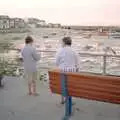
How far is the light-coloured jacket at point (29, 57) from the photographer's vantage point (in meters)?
6.26

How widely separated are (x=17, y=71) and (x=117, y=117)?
3.84 metres

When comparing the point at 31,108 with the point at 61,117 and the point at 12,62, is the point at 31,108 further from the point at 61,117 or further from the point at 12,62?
the point at 12,62

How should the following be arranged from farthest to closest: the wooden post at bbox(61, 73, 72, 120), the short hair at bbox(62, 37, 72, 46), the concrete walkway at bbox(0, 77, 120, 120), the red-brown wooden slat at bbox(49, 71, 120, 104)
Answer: the short hair at bbox(62, 37, 72, 46), the concrete walkway at bbox(0, 77, 120, 120), the wooden post at bbox(61, 73, 72, 120), the red-brown wooden slat at bbox(49, 71, 120, 104)

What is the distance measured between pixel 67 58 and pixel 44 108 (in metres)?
0.98

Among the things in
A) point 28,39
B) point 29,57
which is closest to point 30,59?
point 29,57

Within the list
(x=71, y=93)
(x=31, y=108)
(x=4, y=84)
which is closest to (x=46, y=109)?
(x=31, y=108)

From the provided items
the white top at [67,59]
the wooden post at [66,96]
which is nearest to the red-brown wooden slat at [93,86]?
the wooden post at [66,96]

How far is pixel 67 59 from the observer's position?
5.39m

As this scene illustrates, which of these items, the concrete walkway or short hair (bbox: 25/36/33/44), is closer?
the concrete walkway

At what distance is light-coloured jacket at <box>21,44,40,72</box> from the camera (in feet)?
20.5

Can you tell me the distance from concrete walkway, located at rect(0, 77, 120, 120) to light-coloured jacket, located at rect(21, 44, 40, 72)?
58cm

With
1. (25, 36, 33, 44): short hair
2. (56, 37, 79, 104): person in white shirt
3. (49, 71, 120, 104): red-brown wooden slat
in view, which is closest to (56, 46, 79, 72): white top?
(56, 37, 79, 104): person in white shirt

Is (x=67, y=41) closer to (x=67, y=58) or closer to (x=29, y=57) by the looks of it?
(x=67, y=58)

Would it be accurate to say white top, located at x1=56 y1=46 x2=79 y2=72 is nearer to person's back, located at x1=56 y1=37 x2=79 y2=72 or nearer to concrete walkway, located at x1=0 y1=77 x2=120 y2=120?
person's back, located at x1=56 y1=37 x2=79 y2=72
